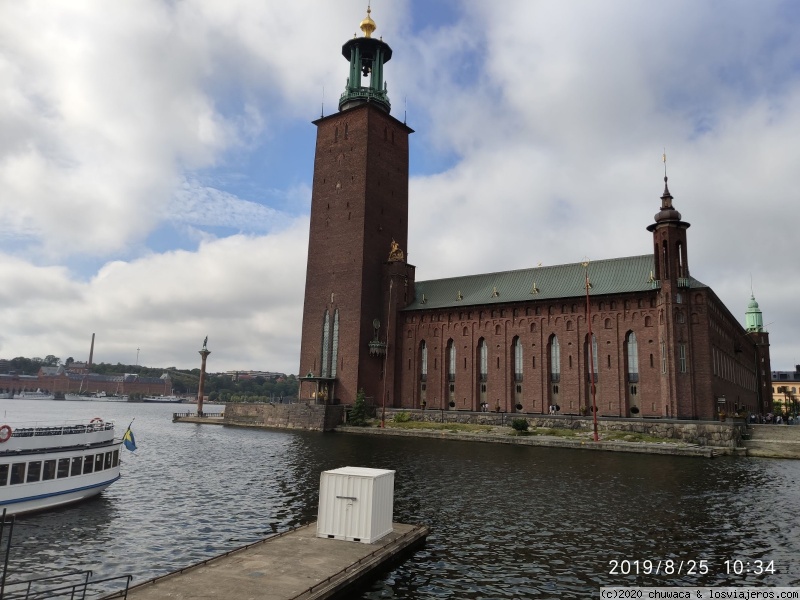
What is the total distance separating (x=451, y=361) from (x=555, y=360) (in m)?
15.9

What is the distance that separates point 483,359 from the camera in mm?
82062

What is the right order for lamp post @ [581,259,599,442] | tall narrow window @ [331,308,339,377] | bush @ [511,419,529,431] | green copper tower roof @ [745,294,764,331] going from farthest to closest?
1. green copper tower roof @ [745,294,764,331]
2. tall narrow window @ [331,308,339,377]
3. bush @ [511,419,529,431]
4. lamp post @ [581,259,599,442]

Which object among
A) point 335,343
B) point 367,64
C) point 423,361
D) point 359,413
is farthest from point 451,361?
point 367,64

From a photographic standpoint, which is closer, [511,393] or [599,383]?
[599,383]

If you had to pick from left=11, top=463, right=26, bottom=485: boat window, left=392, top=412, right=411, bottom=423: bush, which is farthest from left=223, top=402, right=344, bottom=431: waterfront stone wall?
left=11, top=463, right=26, bottom=485: boat window

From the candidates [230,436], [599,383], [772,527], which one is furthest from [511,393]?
[772,527]

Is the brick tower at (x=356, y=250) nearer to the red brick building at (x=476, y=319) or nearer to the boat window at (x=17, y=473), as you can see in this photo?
the red brick building at (x=476, y=319)

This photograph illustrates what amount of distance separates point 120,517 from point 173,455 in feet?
82.0

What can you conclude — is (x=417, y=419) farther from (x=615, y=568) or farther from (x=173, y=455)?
(x=615, y=568)

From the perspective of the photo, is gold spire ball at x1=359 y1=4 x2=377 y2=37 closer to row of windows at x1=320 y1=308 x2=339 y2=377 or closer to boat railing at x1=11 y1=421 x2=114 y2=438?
row of windows at x1=320 y1=308 x2=339 y2=377

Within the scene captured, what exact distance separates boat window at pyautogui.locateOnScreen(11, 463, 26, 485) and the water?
5.88 ft

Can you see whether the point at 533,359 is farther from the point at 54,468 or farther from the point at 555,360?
the point at 54,468

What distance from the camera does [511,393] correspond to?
7781 centimetres

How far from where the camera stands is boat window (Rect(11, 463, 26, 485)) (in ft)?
83.5
